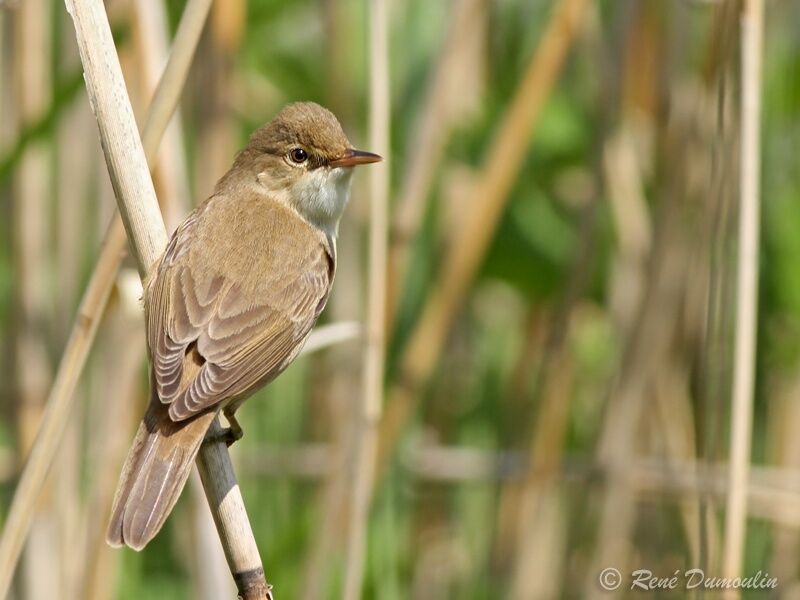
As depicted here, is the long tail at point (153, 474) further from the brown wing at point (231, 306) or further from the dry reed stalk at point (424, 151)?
the dry reed stalk at point (424, 151)

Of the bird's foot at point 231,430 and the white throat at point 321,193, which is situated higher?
the white throat at point 321,193

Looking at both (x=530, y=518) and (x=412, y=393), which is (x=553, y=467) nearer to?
(x=530, y=518)

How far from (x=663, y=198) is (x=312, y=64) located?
1.26 m

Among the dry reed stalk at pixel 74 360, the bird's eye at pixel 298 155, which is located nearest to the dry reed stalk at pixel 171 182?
the bird's eye at pixel 298 155

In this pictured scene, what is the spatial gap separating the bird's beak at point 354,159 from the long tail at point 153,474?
74 cm

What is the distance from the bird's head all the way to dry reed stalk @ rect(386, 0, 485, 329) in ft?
1.08

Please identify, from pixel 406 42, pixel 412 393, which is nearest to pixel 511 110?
pixel 406 42

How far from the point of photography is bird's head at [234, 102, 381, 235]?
2.87 meters

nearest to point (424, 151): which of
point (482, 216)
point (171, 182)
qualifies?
point (482, 216)

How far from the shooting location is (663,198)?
347cm

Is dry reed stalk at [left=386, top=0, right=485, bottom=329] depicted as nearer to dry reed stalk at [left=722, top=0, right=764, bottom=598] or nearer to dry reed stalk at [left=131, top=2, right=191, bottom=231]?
dry reed stalk at [left=131, top=2, right=191, bottom=231]

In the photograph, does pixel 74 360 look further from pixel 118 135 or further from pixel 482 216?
pixel 482 216

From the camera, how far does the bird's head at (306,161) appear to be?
287cm

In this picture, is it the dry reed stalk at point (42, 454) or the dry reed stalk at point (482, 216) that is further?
the dry reed stalk at point (482, 216)
